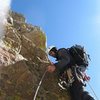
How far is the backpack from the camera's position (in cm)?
1366

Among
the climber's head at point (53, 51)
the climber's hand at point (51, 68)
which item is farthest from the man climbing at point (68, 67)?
the climber's head at point (53, 51)

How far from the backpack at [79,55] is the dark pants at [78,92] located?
1034 millimetres

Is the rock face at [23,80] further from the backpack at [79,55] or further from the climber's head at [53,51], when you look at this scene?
the backpack at [79,55]

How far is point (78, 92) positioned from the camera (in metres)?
12.9

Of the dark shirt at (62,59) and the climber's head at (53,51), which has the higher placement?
the climber's head at (53,51)

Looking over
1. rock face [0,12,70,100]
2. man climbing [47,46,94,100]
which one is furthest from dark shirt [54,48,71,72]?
rock face [0,12,70,100]

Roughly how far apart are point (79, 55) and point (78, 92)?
5.72ft

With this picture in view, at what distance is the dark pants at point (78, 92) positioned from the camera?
495 inches

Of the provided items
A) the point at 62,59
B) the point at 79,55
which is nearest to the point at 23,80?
the point at 62,59

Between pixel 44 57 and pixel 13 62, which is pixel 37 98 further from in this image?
pixel 44 57

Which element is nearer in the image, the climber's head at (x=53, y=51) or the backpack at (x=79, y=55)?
the backpack at (x=79, y=55)

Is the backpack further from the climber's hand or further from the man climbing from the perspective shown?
the climber's hand

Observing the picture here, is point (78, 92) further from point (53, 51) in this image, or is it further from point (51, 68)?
point (53, 51)

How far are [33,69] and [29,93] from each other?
5.12 feet
